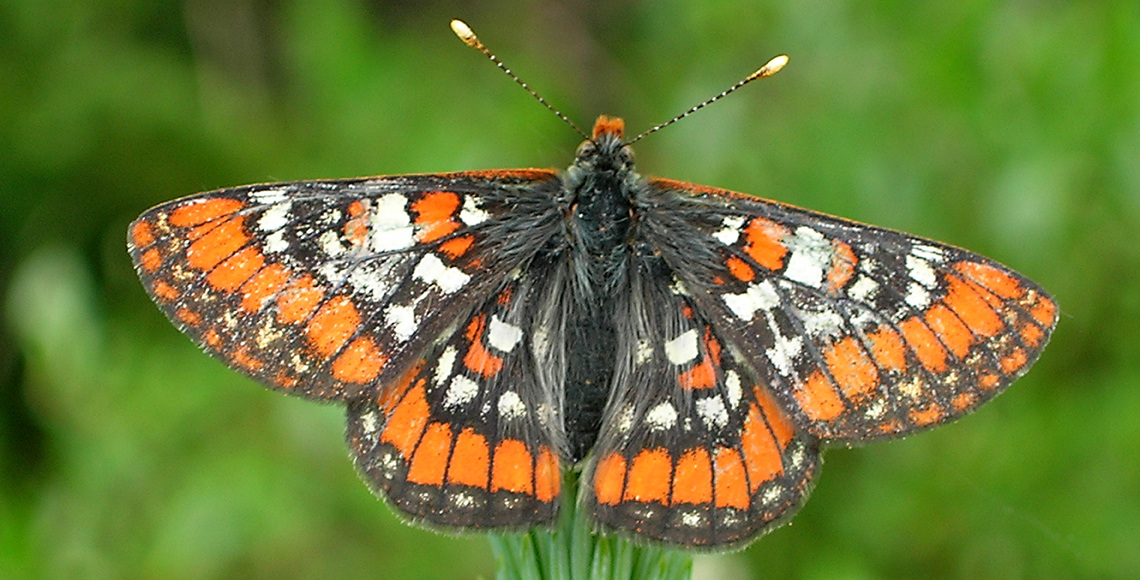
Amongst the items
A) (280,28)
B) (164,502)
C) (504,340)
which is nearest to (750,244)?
(504,340)

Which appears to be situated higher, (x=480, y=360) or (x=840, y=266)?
(x=840, y=266)

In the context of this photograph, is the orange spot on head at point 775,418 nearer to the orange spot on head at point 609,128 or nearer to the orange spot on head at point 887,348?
the orange spot on head at point 887,348

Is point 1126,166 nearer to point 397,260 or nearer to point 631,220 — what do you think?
point 631,220

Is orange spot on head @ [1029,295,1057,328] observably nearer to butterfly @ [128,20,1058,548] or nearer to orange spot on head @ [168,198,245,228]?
butterfly @ [128,20,1058,548]

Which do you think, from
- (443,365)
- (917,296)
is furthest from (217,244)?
(917,296)

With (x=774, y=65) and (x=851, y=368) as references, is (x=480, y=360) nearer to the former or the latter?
(x=851, y=368)

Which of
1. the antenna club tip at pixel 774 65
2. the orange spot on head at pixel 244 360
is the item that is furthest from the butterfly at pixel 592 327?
the antenna club tip at pixel 774 65

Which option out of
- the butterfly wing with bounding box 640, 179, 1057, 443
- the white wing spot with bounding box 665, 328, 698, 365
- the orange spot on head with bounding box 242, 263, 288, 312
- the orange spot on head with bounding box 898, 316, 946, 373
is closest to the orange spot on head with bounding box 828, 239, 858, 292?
the butterfly wing with bounding box 640, 179, 1057, 443
